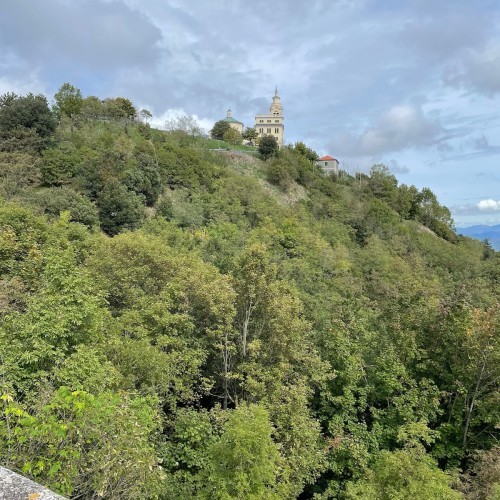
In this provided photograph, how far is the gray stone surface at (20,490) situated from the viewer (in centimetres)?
295

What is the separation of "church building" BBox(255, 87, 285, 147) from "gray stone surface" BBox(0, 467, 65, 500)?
109449 mm

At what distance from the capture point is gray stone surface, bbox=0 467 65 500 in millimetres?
2945

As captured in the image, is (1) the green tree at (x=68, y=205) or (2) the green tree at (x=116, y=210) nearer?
(1) the green tree at (x=68, y=205)

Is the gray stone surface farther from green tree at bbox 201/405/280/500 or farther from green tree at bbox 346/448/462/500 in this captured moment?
green tree at bbox 346/448/462/500

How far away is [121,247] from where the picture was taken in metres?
18.8

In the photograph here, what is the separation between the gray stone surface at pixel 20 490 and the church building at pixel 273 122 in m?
109

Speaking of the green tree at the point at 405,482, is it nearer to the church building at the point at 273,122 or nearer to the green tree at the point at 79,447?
the green tree at the point at 79,447

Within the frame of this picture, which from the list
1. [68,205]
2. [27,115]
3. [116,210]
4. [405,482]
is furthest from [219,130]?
[405,482]

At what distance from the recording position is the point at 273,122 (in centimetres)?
11019

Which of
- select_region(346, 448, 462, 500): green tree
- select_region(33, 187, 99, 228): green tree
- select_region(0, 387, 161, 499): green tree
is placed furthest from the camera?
select_region(33, 187, 99, 228): green tree

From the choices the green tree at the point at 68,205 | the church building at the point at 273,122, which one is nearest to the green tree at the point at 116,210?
the green tree at the point at 68,205

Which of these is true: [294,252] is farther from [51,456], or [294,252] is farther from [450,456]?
[51,456]

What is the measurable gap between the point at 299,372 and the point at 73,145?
114 feet

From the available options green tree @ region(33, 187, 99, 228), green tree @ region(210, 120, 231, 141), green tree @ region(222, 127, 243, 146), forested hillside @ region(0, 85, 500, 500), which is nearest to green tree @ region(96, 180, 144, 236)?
forested hillside @ region(0, 85, 500, 500)
